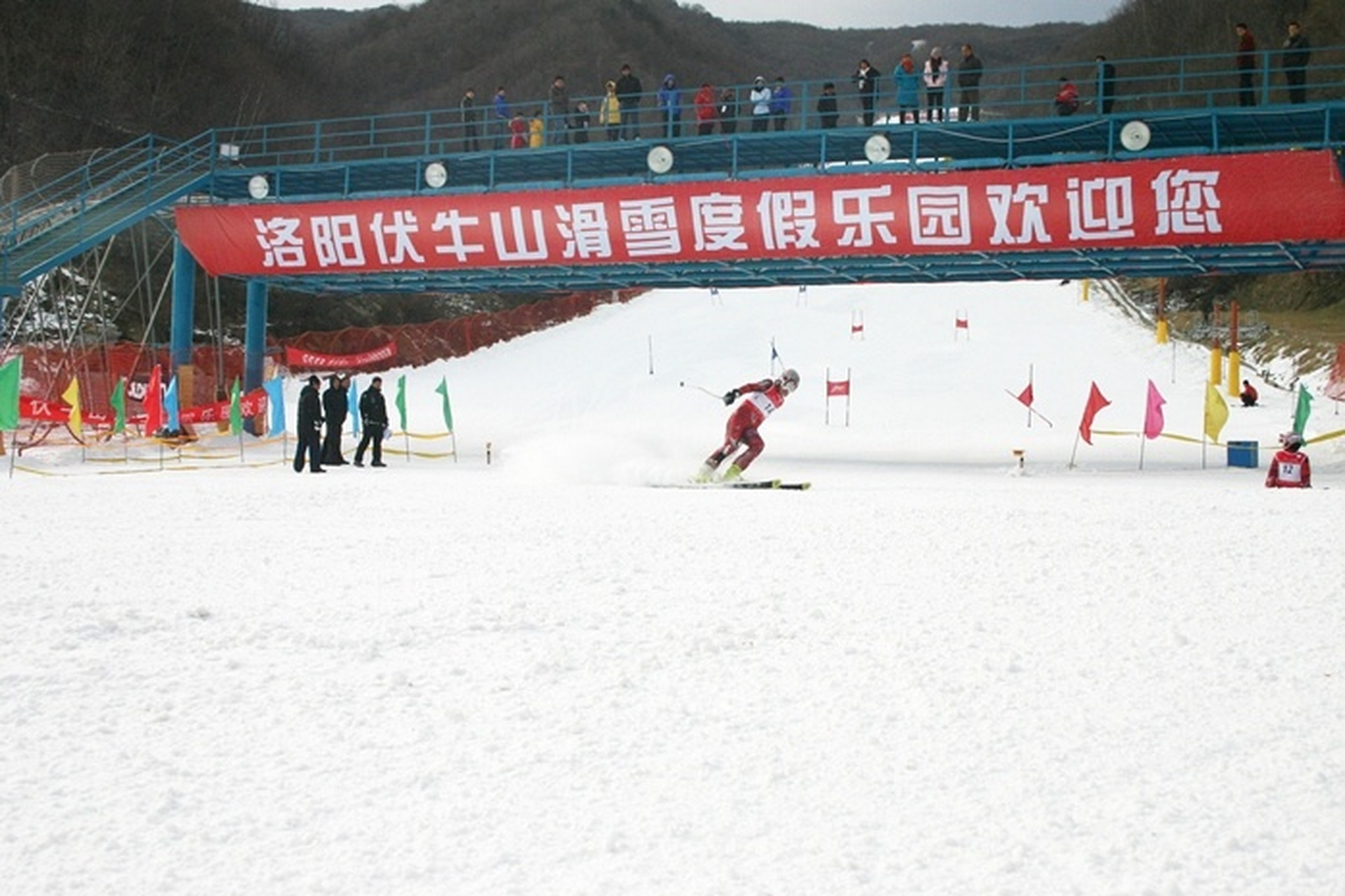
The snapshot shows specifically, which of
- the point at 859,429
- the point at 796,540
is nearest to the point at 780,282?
the point at 859,429

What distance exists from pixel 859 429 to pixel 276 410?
12909 millimetres

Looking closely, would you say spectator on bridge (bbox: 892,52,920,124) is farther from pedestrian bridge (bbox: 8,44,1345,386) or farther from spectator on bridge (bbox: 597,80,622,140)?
spectator on bridge (bbox: 597,80,622,140)

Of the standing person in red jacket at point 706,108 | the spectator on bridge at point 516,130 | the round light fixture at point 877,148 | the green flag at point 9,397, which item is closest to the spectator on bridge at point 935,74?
the round light fixture at point 877,148

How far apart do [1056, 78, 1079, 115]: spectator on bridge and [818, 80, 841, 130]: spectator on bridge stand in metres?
3.73

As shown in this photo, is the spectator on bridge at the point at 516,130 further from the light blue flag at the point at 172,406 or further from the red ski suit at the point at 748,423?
the red ski suit at the point at 748,423

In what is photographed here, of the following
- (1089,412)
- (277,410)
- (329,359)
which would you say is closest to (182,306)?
(277,410)

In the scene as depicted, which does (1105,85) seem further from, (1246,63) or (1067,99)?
(1246,63)

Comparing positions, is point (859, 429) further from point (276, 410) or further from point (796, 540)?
point (796, 540)

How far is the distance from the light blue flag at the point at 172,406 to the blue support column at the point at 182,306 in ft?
12.2

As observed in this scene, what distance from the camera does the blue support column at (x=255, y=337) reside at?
28812 mm

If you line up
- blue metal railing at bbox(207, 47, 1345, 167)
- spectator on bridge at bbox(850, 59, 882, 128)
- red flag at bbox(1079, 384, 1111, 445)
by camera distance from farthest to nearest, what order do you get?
spectator on bridge at bbox(850, 59, 882, 128), blue metal railing at bbox(207, 47, 1345, 167), red flag at bbox(1079, 384, 1111, 445)

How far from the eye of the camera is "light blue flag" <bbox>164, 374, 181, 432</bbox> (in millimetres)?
23219

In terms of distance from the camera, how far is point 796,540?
890 cm

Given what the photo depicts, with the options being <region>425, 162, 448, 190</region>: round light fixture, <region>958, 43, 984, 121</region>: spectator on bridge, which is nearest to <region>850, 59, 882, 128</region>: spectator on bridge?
<region>958, 43, 984, 121</region>: spectator on bridge
